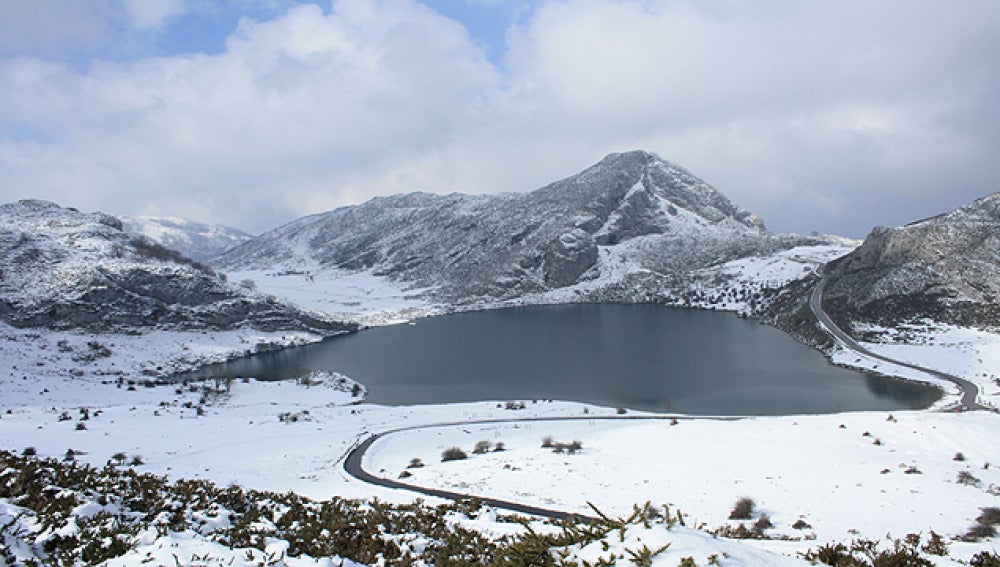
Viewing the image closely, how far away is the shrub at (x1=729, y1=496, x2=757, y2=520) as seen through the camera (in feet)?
55.1

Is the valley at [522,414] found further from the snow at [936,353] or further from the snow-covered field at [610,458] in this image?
the snow at [936,353]

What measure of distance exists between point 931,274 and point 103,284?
12903cm

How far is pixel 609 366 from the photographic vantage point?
67.9 meters

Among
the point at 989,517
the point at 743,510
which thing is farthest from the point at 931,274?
the point at 743,510

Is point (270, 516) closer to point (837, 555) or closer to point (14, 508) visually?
point (14, 508)

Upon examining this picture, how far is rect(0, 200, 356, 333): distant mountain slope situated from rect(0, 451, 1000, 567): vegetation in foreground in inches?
3364

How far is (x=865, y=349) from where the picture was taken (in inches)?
2753

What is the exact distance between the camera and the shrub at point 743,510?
661 inches

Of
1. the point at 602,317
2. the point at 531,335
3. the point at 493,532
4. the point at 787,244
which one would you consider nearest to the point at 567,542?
the point at 493,532

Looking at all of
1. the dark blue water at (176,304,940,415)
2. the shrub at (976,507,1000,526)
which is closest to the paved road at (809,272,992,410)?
the dark blue water at (176,304,940,415)

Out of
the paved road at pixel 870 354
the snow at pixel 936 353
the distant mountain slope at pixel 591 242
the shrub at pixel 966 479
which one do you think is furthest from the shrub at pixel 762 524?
the distant mountain slope at pixel 591 242

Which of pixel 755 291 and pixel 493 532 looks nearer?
pixel 493 532

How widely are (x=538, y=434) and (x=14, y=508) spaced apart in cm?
2751

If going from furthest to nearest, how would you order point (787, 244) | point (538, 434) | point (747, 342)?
1. point (787, 244)
2. point (747, 342)
3. point (538, 434)
